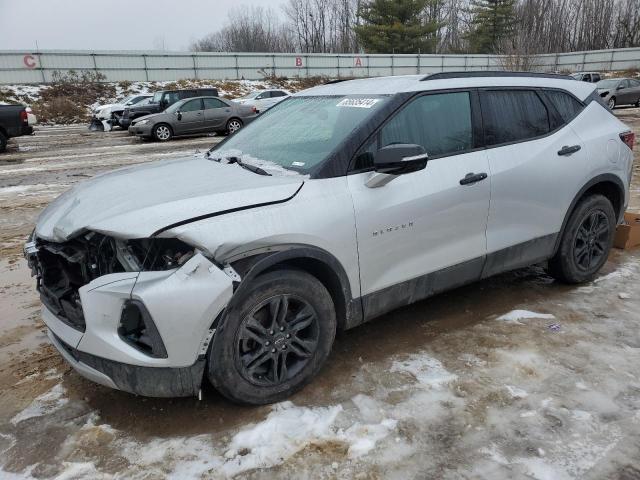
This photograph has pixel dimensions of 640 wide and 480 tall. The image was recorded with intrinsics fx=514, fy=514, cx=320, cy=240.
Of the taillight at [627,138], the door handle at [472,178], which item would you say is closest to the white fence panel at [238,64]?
the taillight at [627,138]

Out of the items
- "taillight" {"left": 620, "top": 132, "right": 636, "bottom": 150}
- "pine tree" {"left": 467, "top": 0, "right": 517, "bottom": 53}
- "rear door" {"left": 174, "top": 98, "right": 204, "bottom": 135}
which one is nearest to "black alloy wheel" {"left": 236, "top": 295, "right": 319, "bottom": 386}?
"taillight" {"left": 620, "top": 132, "right": 636, "bottom": 150}

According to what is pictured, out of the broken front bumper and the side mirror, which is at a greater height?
the side mirror

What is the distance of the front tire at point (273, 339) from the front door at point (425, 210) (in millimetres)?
365

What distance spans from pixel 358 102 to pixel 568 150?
70.6 inches

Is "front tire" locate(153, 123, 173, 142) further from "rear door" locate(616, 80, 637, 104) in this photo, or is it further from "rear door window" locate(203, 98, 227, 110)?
"rear door" locate(616, 80, 637, 104)

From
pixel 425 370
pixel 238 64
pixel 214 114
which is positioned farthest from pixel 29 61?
pixel 425 370

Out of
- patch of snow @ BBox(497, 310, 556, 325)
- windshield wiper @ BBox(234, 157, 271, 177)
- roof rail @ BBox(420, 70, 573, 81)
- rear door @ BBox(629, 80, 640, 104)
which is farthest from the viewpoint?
rear door @ BBox(629, 80, 640, 104)

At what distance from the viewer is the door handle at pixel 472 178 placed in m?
3.37

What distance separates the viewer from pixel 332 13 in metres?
79.9

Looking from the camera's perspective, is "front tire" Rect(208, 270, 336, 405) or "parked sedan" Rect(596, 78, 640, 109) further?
"parked sedan" Rect(596, 78, 640, 109)

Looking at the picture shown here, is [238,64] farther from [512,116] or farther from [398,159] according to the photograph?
[398,159]

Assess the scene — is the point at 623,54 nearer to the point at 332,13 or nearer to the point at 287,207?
the point at 332,13

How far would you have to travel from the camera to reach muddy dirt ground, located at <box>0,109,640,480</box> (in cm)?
238

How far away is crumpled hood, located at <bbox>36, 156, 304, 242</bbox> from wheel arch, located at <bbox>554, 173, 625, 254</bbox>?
2.43m
